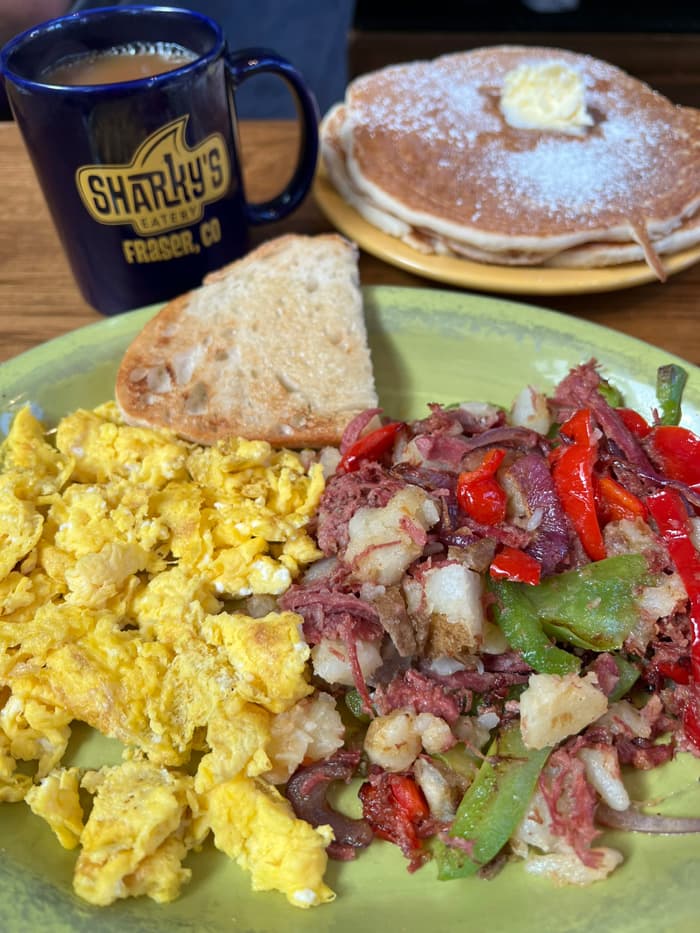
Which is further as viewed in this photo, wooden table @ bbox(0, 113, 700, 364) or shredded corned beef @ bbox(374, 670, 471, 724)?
wooden table @ bbox(0, 113, 700, 364)

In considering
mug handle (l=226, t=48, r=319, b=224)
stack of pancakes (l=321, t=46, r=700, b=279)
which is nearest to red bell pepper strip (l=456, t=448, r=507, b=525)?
stack of pancakes (l=321, t=46, r=700, b=279)

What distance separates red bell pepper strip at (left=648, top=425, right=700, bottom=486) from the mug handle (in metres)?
1.46

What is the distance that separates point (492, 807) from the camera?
138 centimetres

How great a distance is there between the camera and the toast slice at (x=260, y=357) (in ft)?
6.84

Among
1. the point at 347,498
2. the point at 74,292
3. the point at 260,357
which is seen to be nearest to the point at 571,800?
the point at 347,498

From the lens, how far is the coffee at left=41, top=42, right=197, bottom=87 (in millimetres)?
2127

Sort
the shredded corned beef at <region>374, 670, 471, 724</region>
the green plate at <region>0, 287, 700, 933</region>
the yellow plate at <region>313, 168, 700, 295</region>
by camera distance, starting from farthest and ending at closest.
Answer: the yellow plate at <region>313, 168, 700, 295</region> → the shredded corned beef at <region>374, 670, 471, 724</region> → the green plate at <region>0, 287, 700, 933</region>

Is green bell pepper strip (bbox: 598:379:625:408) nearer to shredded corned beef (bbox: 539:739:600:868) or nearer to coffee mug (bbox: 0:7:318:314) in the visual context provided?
shredded corned beef (bbox: 539:739:600:868)

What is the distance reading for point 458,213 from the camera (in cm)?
247

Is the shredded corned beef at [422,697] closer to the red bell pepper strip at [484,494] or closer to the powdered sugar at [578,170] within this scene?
the red bell pepper strip at [484,494]

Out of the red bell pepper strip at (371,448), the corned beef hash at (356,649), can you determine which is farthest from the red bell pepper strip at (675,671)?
the red bell pepper strip at (371,448)

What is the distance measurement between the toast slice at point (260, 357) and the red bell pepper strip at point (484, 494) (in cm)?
49

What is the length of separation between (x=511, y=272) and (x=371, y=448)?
2.96 ft

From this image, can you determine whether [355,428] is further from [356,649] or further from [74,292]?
[74,292]
